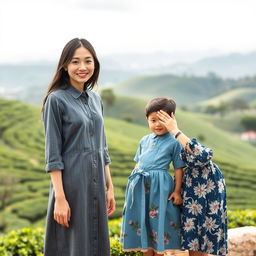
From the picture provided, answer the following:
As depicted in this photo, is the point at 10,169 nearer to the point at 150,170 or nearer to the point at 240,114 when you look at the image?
the point at 150,170

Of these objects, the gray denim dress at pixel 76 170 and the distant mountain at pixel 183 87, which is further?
the distant mountain at pixel 183 87

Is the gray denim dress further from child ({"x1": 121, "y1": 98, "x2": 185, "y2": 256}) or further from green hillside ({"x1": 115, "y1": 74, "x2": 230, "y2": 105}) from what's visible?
green hillside ({"x1": 115, "y1": 74, "x2": 230, "y2": 105})

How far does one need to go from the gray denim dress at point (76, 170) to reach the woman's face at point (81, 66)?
116 mm

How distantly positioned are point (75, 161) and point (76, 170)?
6 cm

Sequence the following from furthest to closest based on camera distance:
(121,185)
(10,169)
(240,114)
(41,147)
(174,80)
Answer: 1. (174,80)
2. (240,114)
3. (41,147)
4. (10,169)
5. (121,185)

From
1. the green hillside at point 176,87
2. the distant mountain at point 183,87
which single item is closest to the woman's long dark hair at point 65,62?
the distant mountain at point 183,87

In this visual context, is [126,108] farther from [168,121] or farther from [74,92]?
[74,92]

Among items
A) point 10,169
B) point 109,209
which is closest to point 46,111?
point 109,209

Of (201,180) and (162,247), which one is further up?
(201,180)

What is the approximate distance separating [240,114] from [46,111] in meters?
70.0

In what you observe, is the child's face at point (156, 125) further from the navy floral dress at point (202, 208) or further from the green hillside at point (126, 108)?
the green hillside at point (126, 108)

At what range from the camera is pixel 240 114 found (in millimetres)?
70500

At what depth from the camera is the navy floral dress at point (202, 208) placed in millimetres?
3646

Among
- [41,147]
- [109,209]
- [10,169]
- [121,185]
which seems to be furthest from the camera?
[41,147]
